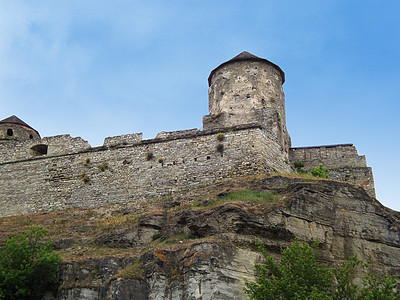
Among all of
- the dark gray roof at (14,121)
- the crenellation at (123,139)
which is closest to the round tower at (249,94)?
the crenellation at (123,139)

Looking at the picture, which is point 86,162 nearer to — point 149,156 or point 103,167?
point 103,167

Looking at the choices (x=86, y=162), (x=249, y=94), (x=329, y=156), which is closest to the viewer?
(x=86, y=162)

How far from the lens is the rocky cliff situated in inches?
993

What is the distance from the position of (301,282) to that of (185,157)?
1565cm

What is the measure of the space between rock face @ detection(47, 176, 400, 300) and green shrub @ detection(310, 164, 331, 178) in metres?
8.01

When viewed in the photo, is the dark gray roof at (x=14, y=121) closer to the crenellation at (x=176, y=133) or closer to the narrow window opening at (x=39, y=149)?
the narrow window opening at (x=39, y=149)

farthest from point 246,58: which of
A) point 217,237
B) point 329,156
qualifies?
point 217,237

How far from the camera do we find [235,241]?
87.2ft

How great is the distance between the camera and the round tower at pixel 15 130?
4866cm

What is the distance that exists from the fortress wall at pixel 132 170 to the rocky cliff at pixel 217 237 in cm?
299

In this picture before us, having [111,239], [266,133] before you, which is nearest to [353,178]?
[266,133]

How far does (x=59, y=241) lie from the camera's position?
3047 centimetres

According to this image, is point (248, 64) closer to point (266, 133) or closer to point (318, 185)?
point (266, 133)

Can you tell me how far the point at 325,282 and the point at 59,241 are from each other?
46.1 feet
